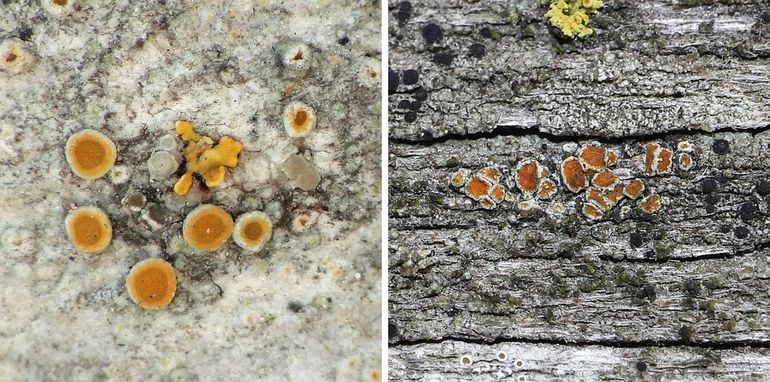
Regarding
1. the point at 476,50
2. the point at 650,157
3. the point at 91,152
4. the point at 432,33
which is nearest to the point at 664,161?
the point at 650,157

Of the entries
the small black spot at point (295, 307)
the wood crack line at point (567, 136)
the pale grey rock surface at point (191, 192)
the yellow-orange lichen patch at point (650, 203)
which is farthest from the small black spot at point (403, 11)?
the small black spot at point (295, 307)

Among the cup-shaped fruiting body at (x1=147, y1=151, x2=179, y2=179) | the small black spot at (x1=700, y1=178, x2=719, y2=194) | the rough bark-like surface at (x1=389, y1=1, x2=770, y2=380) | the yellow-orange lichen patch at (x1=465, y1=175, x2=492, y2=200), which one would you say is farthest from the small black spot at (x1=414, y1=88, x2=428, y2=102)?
the cup-shaped fruiting body at (x1=147, y1=151, x2=179, y2=179)

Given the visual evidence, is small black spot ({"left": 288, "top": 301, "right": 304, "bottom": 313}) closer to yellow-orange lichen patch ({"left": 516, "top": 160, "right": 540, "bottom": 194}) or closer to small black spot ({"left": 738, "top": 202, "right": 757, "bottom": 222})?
yellow-orange lichen patch ({"left": 516, "top": 160, "right": 540, "bottom": 194})

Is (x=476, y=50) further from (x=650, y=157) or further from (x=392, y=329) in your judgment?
(x=392, y=329)

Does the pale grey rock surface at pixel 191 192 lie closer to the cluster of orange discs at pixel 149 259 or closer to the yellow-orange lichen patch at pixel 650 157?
the cluster of orange discs at pixel 149 259

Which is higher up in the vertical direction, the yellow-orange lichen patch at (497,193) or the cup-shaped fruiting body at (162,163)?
the cup-shaped fruiting body at (162,163)

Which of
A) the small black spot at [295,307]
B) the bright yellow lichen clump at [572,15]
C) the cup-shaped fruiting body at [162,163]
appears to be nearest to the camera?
the bright yellow lichen clump at [572,15]
